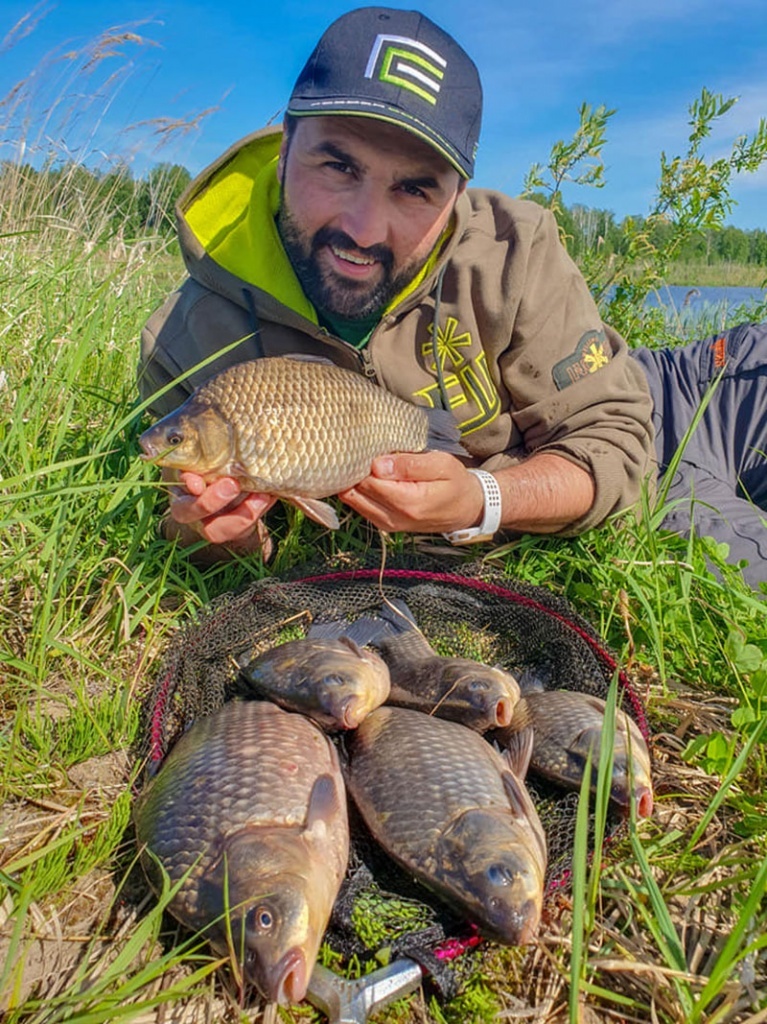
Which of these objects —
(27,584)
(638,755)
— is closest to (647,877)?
(638,755)

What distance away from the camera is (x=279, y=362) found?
1976mm

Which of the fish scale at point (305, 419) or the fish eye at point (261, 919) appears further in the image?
the fish scale at point (305, 419)

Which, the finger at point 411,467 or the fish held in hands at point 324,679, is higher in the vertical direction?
the finger at point 411,467

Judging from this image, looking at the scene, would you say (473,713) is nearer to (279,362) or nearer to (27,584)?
(279,362)

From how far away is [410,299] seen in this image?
8.56ft

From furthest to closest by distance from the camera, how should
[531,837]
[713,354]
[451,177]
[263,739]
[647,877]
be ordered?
[713,354]
[451,177]
[263,739]
[531,837]
[647,877]

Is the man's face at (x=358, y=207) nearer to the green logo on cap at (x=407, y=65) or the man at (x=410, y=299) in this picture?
the man at (x=410, y=299)

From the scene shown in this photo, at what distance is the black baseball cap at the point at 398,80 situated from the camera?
7.14 ft

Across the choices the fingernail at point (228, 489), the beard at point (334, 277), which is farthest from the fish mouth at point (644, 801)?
the beard at point (334, 277)

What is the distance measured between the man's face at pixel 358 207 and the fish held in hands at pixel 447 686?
3.63 feet

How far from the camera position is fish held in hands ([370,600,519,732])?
1949 millimetres

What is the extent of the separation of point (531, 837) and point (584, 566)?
125 cm

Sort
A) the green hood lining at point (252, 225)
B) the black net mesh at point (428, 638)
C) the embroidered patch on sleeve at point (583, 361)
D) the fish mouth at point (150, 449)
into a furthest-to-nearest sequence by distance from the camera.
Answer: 1. the embroidered patch on sleeve at point (583, 361)
2. the green hood lining at point (252, 225)
3. the fish mouth at point (150, 449)
4. the black net mesh at point (428, 638)

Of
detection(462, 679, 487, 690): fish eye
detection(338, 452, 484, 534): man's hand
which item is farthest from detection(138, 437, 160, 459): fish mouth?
detection(462, 679, 487, 690): fish eye
